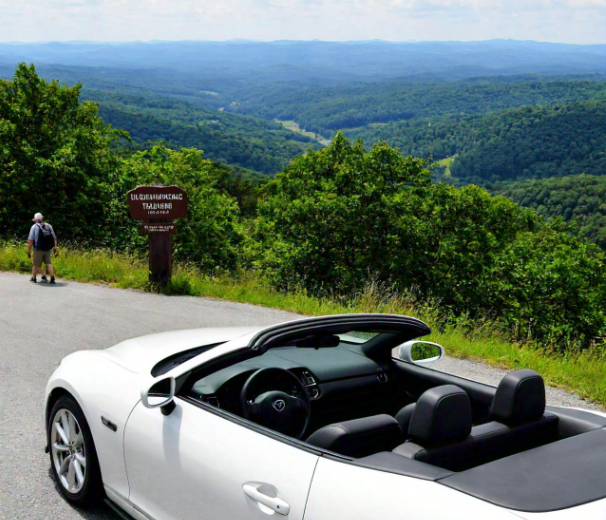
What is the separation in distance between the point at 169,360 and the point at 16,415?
2496 mm

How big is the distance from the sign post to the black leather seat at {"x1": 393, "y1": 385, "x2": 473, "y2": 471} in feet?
30.3

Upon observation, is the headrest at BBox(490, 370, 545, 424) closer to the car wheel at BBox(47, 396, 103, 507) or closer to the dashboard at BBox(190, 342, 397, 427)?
the dashboard at BBox(190, 342, 397, 427)

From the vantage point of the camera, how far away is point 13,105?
78.2 ft

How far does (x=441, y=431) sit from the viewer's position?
2557mm

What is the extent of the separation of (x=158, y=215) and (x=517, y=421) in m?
9.25

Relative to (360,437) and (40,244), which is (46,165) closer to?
(40,244)

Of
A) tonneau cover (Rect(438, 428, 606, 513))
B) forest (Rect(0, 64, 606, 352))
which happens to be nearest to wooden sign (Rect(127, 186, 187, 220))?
forest (Rect(0, 64, 606, 352))

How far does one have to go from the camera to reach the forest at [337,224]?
20281mm

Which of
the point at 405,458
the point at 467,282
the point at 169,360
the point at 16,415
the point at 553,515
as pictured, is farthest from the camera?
the point at 467,282

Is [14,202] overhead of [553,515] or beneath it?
beneath

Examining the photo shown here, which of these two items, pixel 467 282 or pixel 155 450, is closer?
pixel 155 450

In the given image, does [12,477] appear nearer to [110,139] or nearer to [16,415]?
[16,415]

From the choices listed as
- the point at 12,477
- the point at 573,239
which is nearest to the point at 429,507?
the point at 12,477

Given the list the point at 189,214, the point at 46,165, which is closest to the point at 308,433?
the point at 46,165
